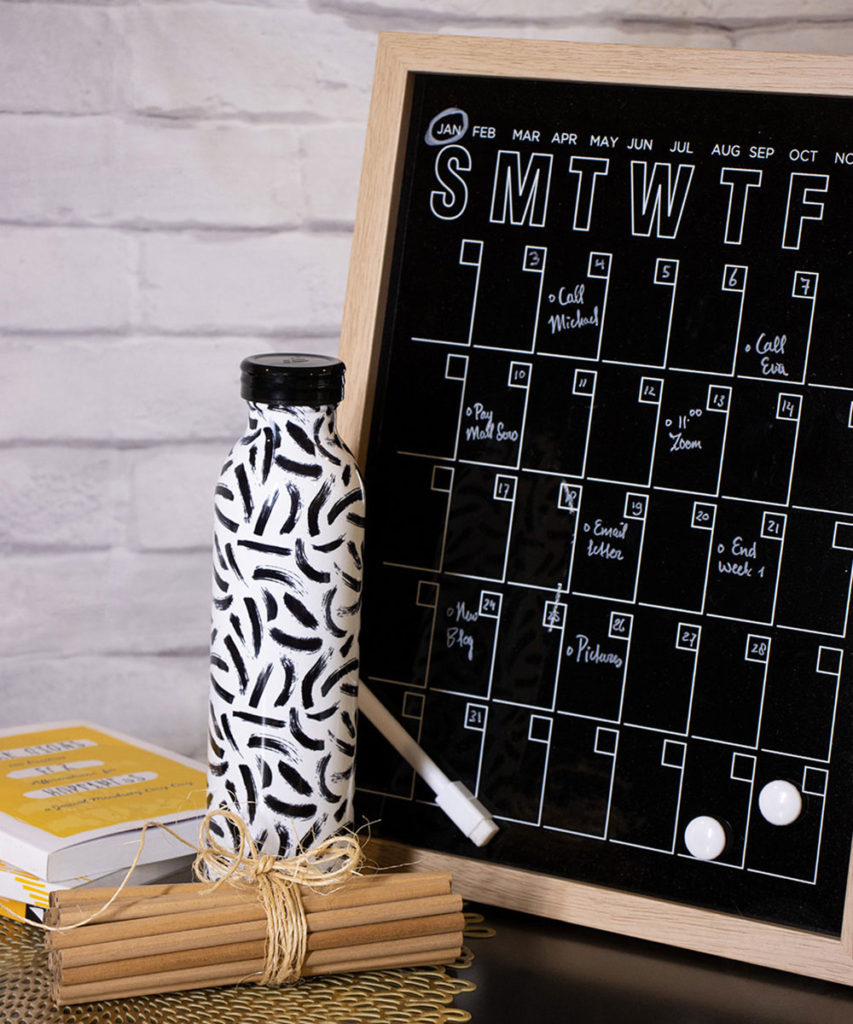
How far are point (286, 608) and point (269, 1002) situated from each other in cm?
28

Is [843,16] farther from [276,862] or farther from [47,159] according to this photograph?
[276,862]

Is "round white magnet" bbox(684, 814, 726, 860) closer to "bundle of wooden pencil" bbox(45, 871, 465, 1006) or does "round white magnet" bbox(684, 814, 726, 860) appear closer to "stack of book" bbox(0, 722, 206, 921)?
"bundle of wooden pencil" bbox(45, 871, 465, 1006)

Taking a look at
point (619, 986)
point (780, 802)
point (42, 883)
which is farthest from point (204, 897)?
point (780, 802)

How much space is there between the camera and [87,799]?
94 cm

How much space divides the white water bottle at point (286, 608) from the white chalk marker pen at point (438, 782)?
0.08 meters

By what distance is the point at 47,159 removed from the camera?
1202 mm

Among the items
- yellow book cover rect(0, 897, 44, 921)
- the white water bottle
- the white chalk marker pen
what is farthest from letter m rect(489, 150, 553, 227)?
yellow book cover rect(0, 897, 44, 921)

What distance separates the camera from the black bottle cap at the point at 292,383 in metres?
0.80

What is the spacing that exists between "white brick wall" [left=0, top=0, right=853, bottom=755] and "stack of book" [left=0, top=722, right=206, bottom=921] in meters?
0.20

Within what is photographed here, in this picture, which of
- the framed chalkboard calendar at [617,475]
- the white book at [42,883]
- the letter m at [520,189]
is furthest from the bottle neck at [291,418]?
the white book at [42,883]

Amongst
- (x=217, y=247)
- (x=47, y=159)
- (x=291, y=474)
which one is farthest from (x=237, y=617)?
(x=47, y=159)

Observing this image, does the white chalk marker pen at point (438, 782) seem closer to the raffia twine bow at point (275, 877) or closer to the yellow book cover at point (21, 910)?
the raffia twine bow at point (275, 877)

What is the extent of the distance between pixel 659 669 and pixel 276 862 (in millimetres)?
337

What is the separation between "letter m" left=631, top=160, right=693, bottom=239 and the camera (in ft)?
2.94
